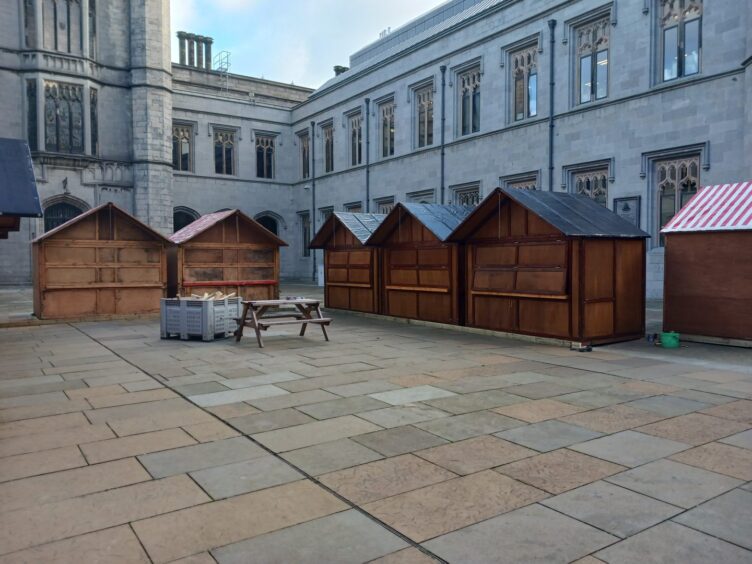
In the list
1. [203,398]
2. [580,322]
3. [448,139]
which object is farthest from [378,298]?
[448,139]

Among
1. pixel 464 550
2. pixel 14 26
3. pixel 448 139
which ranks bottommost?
pixel 464 550

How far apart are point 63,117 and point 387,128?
16.0m

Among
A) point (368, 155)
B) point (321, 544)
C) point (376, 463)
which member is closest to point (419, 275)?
point (376, 463)

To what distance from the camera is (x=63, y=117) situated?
96.6 feet

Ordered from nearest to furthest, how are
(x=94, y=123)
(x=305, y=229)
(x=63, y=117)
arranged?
(x=63, y=117) → (x=94, y=123) → (x=305, y=229)

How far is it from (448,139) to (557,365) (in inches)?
759

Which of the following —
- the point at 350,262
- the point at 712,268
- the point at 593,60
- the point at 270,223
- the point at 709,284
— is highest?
the point at 593,60

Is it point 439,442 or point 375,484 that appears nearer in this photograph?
point 375,484

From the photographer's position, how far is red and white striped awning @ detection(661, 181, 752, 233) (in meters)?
10.8

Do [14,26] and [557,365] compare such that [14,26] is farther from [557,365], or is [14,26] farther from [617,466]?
[617,466]

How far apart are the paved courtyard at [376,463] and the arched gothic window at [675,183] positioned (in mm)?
10771

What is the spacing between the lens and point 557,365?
29.5 ft

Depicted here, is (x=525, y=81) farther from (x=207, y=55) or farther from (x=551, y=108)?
(x=207, y=55)

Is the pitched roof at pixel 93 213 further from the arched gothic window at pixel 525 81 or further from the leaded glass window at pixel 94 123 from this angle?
the leaded glass window at pixel 94 123
